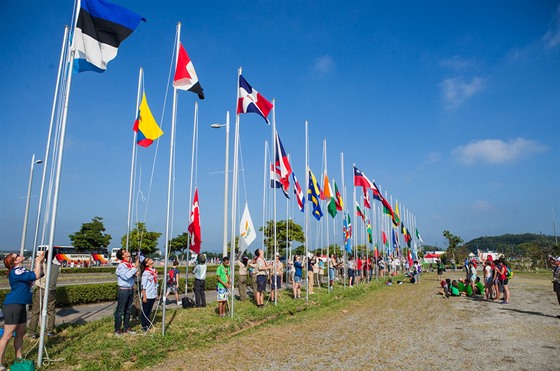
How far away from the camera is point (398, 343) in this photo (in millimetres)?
9086

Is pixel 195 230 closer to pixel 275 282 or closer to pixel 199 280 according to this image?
pixel 199 280

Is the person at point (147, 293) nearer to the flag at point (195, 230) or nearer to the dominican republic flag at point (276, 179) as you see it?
the flag at point (195, 230)

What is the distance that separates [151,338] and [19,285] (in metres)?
3.37

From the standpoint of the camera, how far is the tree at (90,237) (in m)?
61.7

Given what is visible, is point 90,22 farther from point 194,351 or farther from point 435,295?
point 435,295

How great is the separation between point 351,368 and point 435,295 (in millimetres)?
14536

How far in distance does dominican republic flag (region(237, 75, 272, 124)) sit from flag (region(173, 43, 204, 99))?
2.61 m

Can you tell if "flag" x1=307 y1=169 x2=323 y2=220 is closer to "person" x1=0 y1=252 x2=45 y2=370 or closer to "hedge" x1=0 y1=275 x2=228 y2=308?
"hedge" x1=0 y1=275 x2=228 y2=308

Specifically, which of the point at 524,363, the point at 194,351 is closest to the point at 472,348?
the point at 524,363

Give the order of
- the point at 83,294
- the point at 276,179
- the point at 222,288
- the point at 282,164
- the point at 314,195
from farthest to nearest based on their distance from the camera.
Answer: the point at 314,195 → the point at 276,179 → the point at 282,164 → the point at 83,294 → the point at 222,288

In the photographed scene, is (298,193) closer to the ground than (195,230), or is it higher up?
higher up

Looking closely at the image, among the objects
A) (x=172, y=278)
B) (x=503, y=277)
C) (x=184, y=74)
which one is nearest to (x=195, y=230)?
(x=172, y=278)

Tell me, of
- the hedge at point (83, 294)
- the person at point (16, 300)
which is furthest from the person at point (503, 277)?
the hedge at point (83, 294)

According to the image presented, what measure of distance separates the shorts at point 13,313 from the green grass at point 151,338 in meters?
1.02
